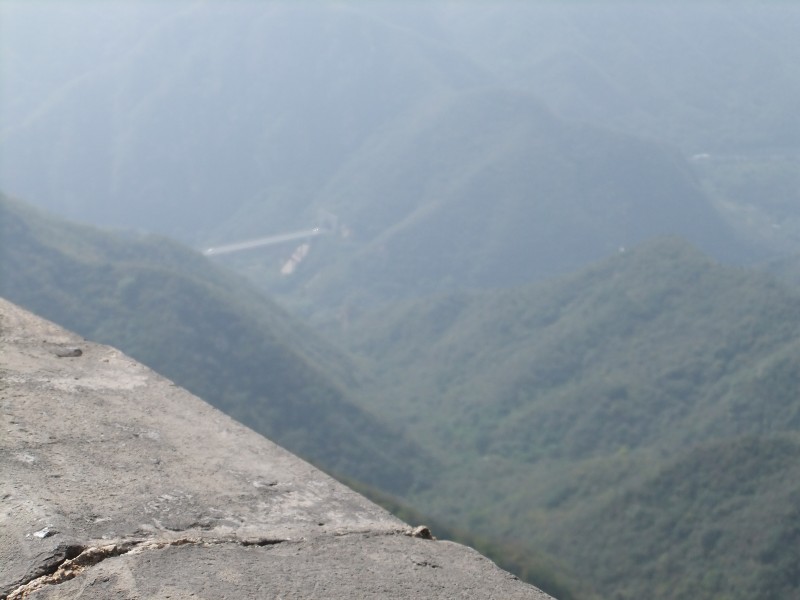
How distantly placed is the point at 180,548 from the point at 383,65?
154 meters

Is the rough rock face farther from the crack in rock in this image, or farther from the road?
the road

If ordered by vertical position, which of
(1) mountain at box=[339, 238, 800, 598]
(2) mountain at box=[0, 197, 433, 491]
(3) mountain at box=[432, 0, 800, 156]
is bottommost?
(2) mountain at box=[0, 197, 433, 491]

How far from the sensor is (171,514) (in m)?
3.29

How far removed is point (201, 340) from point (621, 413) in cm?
2483

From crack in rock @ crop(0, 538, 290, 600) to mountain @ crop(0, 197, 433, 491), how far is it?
47.3m

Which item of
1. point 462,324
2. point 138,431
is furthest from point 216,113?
point 138,431

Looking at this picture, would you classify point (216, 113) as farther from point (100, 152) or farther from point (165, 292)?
point (165, 292)

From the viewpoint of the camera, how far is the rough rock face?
2904mm

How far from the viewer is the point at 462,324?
78.4 meters

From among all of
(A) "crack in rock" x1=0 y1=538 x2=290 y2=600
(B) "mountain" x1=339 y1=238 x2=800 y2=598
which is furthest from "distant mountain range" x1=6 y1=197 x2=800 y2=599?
(A) "crack in rock" x1=0 y1=538 x2=290 y2=600

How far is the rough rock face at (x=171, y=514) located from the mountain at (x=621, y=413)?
26235mm

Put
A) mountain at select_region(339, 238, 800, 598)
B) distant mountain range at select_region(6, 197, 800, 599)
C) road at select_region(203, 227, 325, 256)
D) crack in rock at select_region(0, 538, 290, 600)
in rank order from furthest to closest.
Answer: road at select_region(203, 227, 325, 256), distant mountain range at select_region(6, 197, 800, 599), mountain at select_region(339, 238, 800, 598), crack in rock at select_region(0, 538, 290, 600)

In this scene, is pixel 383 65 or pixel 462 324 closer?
pixel 462 324

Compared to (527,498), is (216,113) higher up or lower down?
higher up
